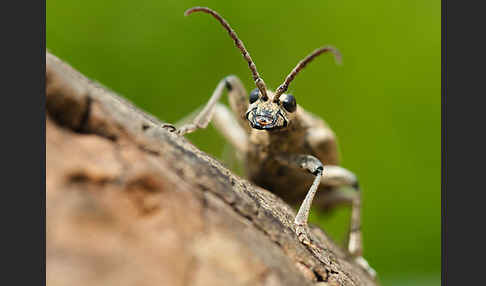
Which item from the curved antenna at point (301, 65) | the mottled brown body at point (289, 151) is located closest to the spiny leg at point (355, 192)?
the mottled brown body at point (289, 151)

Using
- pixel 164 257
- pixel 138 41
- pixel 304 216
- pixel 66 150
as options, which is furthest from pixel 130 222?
pixel 138 41

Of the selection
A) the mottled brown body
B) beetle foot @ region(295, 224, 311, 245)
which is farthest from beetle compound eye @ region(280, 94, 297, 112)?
beetle foot @ region(295, 224, 311, 245)

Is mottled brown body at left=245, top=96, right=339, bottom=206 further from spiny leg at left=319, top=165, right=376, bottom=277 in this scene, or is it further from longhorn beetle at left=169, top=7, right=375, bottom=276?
spiny leg at left=319, top=165, right=376, bottom=277

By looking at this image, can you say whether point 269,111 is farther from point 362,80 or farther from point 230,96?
point 362,80

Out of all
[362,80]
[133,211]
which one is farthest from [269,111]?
[362,80]

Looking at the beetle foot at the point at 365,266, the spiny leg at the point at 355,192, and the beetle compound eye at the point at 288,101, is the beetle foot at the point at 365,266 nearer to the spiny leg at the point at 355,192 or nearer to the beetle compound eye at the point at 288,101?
the spiny leg at the point at 355,192

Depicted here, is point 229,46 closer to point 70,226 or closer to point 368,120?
point 368,120

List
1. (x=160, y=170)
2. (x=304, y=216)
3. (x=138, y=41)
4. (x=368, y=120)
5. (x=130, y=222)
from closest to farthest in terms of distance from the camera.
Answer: (x=130, y=222), (x=160, y=170), (x=304, y=216), (x=138, y=41), (x=368, y=120)
